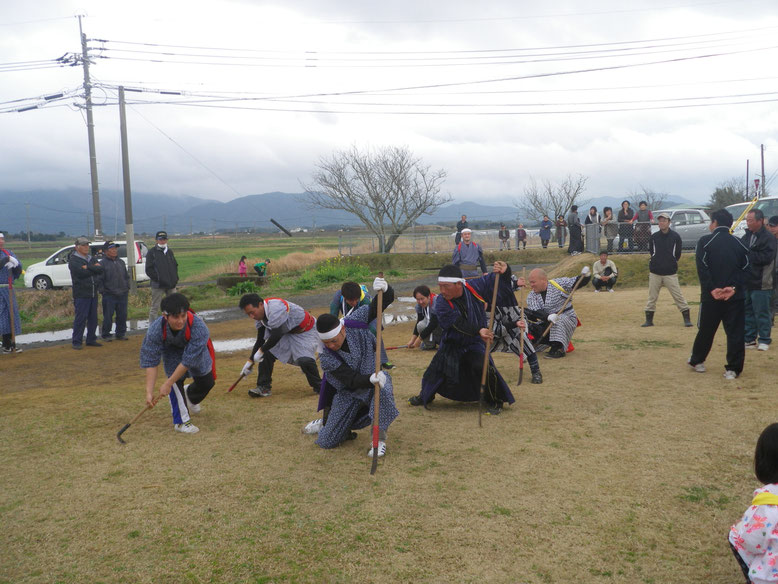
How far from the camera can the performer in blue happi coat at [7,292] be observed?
34.6 feet

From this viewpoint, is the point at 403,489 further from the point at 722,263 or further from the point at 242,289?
the point at 242,289

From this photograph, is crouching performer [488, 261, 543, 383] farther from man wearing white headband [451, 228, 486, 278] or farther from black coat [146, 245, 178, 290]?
black coat [146, 245, 178, 290]

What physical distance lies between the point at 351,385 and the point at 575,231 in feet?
60.2

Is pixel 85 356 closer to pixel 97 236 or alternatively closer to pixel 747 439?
pixel 747 439

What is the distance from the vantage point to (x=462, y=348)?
21.2 ft

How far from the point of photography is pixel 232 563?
361 cm

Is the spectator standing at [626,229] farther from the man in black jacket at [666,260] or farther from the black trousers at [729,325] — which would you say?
the black trousers at [729,325]

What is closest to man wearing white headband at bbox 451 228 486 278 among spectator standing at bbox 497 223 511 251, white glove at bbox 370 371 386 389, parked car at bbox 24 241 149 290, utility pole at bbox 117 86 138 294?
white glove at bbox 370 371 386 389

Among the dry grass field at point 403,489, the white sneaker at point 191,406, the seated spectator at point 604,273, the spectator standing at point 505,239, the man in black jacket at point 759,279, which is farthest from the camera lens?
the spectator standing at point 505,239

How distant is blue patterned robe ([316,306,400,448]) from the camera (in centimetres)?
534

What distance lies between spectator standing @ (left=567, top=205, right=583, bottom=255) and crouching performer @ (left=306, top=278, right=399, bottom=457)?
1775 centimetres

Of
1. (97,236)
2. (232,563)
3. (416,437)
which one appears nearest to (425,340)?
(416,437)

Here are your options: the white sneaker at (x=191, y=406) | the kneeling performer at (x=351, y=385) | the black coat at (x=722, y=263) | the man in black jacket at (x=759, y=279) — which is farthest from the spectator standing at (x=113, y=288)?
the man in black jacket at (x=759, y=279)

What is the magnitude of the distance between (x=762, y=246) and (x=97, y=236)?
73.6 feet
